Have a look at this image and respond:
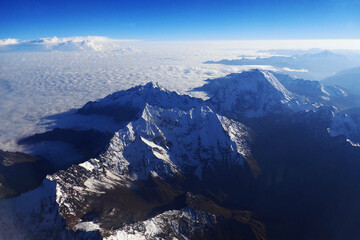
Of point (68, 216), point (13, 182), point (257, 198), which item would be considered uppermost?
point (68, 216)

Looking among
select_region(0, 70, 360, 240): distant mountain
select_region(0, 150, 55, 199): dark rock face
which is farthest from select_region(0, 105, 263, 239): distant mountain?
select_region(0, 150, 55, 199): dark rock face

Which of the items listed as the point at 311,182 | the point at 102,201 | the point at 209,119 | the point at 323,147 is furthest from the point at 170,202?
the point at 323,147

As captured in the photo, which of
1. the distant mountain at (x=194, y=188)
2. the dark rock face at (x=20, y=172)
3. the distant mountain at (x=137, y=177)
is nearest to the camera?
the distant mountain at (x=137, y=177)

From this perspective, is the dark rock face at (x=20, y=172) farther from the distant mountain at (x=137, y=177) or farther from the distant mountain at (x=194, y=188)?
the distant mountain at (x=137, y=177)

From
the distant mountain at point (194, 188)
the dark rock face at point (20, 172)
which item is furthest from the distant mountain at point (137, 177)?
the dark rock face at point (20, 172)

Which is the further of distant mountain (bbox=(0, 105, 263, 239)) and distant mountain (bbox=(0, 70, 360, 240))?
distant mountain (bbox=(0, 70, 360, 240))

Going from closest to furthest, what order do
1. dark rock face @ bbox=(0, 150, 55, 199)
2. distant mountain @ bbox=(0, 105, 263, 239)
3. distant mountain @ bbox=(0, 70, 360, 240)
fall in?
distant mountain @ bbox=(0, 105, 263, 239) → distant mountain @ bbox=(0, 70, 360, 240) → dark rock face @ bbox=(0, 150, 55, 199)

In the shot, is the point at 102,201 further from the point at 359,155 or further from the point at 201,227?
the point at 359,155

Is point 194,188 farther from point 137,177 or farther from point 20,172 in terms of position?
point 20,172

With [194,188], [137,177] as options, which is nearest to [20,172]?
[137,177]

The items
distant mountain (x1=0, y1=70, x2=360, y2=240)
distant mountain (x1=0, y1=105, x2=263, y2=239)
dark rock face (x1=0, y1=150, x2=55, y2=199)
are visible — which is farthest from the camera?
dark rock face (x1=0, y1=150, x2=55, y2=199)

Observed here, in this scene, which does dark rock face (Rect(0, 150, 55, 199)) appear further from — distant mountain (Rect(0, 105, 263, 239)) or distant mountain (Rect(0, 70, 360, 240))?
distant mountain (Rect(0, 105, 263, 239))
